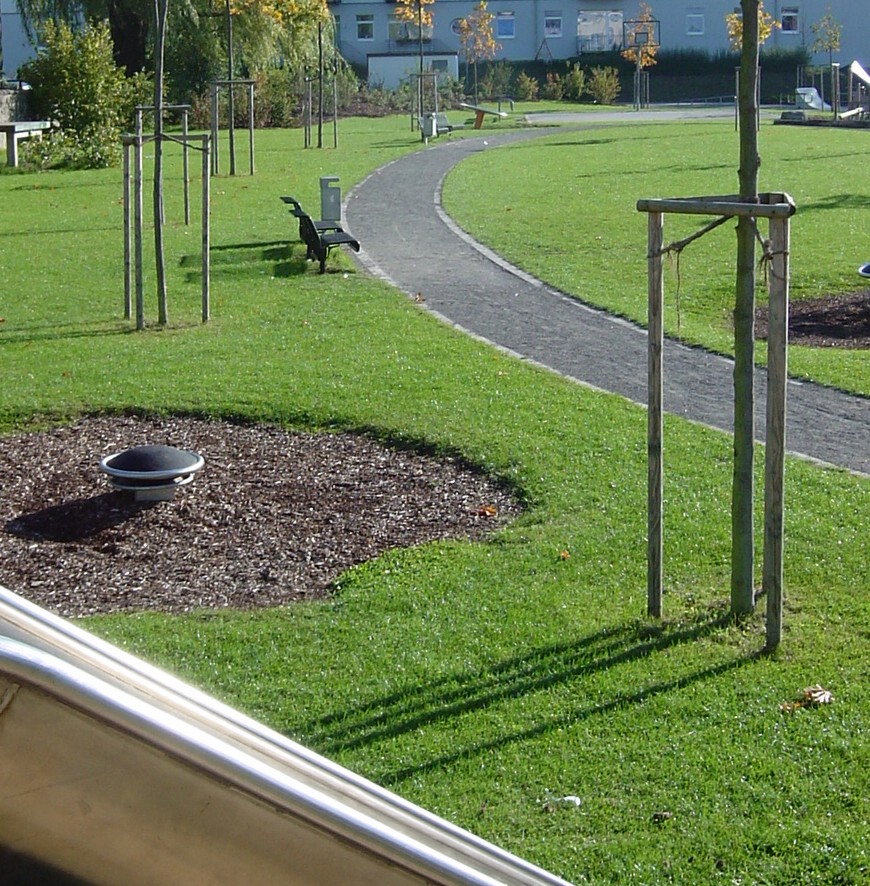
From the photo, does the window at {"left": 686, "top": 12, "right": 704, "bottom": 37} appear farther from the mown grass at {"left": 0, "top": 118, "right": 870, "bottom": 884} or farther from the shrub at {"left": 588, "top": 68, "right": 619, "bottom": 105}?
the mown grass at {"left": 0, "top": 118, "right": 870, "bottom": 884}

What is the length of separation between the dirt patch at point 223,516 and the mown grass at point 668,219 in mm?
1924

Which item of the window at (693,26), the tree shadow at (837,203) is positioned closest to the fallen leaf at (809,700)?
the tree shadow at (837,203)

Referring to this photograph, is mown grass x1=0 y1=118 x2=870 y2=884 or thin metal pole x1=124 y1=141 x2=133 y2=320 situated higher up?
thin metal pole x1=124 y1=141 x2=133 y2=320

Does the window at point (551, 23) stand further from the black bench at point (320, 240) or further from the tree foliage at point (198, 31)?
the black bench at point (320, 240)

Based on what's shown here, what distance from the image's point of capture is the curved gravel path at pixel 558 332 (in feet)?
31.2

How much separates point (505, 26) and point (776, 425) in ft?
265

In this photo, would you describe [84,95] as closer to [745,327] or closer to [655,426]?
[655,426]

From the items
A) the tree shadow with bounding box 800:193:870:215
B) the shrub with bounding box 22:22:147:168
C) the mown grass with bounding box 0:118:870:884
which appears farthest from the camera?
the shrub with bounding box 22:22:147:168

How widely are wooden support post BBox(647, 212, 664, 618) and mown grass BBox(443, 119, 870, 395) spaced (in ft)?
0.47

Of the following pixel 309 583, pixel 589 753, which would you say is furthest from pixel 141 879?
pixel 309 583

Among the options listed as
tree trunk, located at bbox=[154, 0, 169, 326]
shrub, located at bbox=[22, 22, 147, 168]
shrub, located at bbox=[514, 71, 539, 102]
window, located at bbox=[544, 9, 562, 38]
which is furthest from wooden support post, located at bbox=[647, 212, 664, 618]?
window, located at bbox=[544, 9, 562, 38]

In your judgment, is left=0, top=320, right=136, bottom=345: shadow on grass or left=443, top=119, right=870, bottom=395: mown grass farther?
left=443, top=119, right=870, bottom=395: mown grass

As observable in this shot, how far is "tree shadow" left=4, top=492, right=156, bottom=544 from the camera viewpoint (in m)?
7.64

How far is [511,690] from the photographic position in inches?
208
